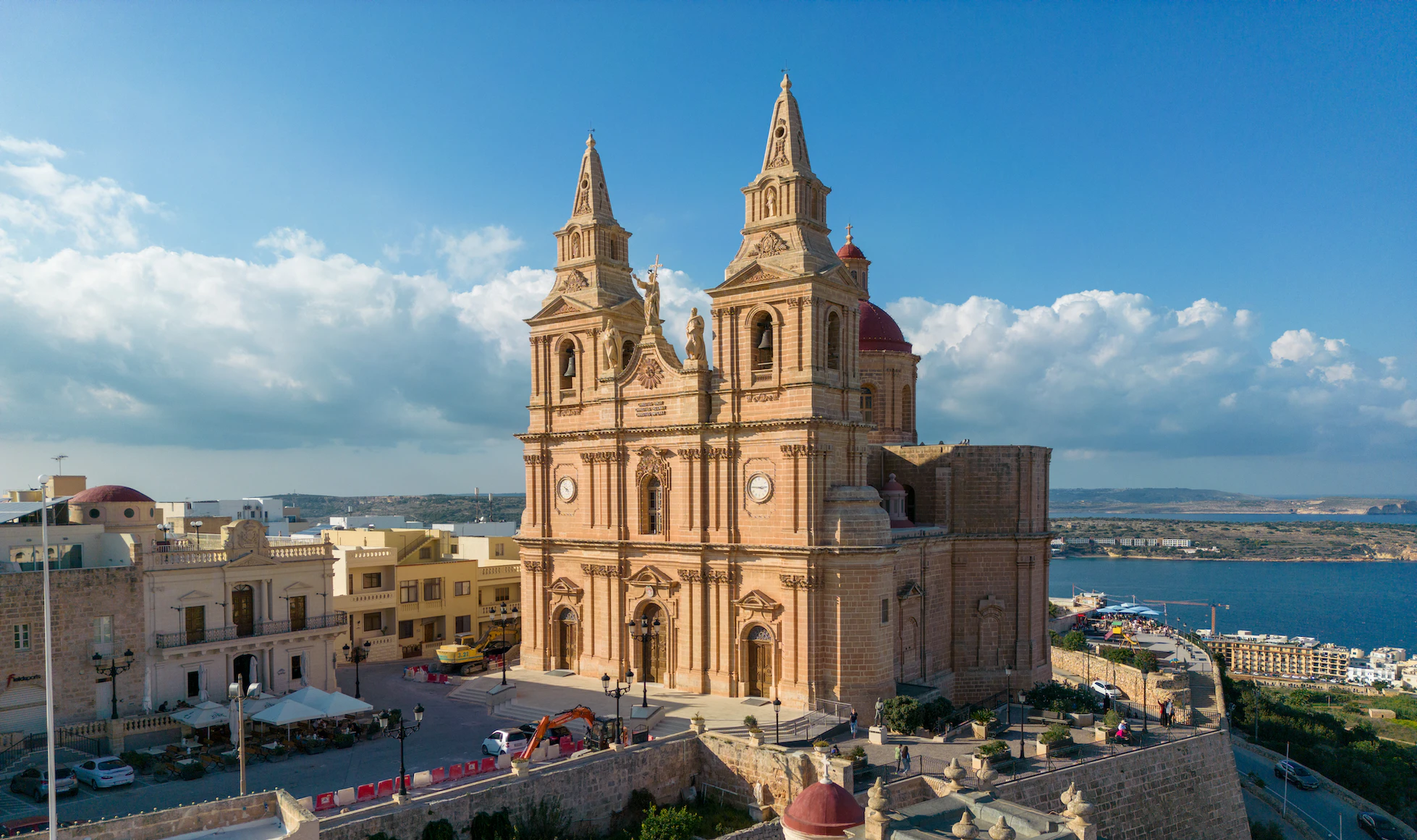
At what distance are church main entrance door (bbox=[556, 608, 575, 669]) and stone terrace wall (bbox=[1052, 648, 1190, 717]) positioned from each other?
2521cm

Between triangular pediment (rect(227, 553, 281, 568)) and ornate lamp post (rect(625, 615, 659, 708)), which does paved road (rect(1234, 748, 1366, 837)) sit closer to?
ornate lamp post (rect(625, 615, 659, 708))

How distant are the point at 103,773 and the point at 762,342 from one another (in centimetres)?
2487

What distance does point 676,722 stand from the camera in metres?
30.5

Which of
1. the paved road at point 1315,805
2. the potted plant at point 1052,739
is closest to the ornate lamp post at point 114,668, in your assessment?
the potted plant at point 1052,739

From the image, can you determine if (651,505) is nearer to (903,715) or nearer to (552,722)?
(552,722)

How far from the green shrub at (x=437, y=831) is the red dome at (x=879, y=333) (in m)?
29.0

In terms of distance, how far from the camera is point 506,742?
27.4 metres

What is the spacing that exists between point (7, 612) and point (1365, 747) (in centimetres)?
6961

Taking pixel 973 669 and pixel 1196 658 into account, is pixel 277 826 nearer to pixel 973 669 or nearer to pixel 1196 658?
pixel 973 669

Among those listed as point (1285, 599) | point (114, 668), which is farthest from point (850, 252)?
point (1285, 599)

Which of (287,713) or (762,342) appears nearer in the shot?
(287,713)

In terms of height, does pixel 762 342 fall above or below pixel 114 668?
above

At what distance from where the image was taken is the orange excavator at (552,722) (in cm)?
2577

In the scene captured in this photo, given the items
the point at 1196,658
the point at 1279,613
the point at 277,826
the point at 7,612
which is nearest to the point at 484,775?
the point at 277,826
